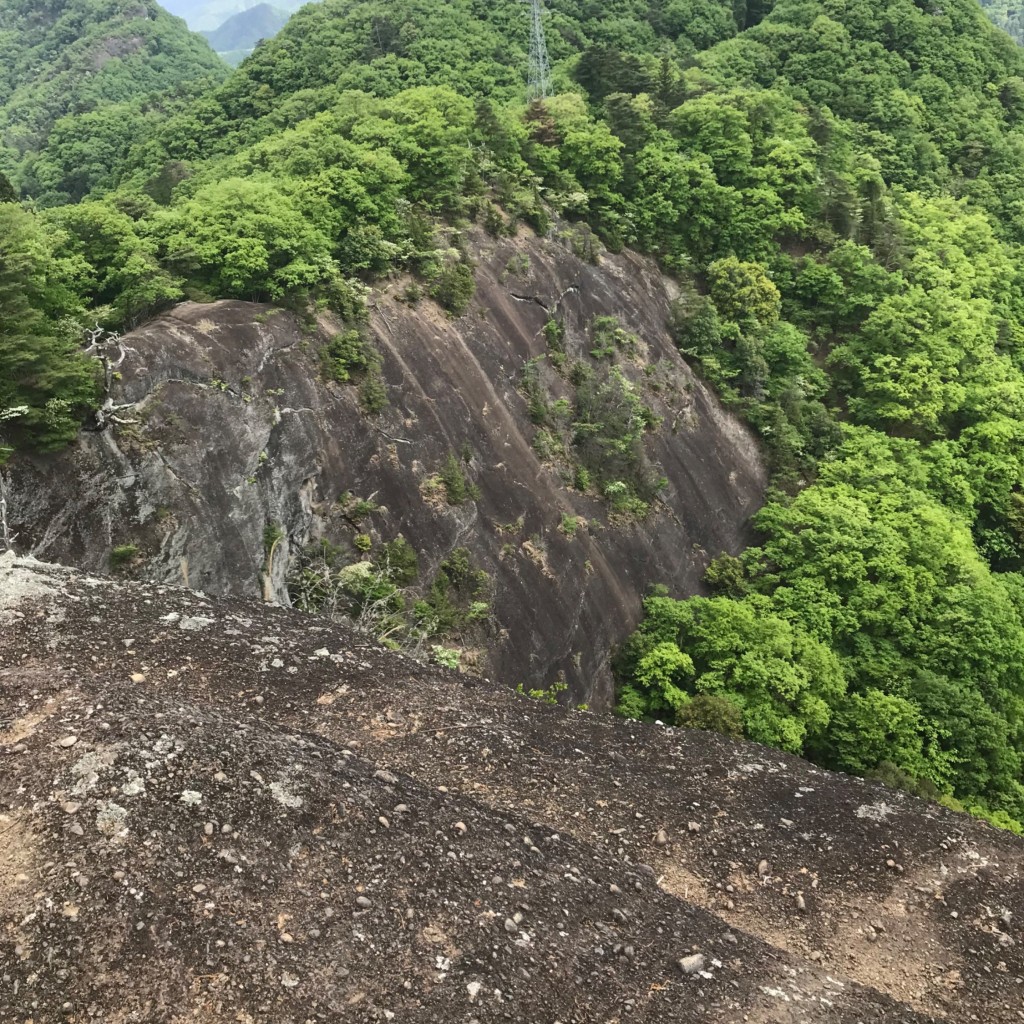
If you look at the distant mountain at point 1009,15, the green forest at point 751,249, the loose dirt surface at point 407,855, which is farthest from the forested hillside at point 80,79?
the distant mountain at point 1009,15

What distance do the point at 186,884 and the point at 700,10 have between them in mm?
68948

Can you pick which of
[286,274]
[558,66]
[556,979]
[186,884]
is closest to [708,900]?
[556,979]

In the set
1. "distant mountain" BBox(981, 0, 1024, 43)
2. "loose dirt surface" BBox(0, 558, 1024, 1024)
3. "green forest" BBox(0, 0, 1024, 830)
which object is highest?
"distant mountain" BBox(981, 0, 1024, 43)

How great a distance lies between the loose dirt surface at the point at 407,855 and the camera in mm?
7277

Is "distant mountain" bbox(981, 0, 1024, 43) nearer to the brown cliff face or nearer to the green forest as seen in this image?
the green forest

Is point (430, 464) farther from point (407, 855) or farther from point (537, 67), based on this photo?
point (537, 67)

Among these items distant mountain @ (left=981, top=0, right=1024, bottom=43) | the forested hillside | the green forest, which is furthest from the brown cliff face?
distant mountain @ (left=981, top=0, right=1024, bottom=43)

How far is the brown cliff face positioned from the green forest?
3.61 ft

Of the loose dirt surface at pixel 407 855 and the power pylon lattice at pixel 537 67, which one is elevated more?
the power pylon lattice at pixel 537 67

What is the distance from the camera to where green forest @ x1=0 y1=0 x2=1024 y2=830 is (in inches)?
766

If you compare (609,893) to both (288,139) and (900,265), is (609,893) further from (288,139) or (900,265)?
(900,265)

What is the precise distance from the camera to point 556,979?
7859 mm

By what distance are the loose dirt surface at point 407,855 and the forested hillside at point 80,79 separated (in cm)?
5453

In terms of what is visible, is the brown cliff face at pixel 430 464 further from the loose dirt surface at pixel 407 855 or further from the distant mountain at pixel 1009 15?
the distant mountain at pixel 1009 15
